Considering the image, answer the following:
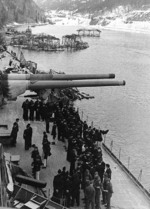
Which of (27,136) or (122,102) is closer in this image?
(27,136)

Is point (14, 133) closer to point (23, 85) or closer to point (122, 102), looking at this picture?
point (23, 85)

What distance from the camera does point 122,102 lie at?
41562mm

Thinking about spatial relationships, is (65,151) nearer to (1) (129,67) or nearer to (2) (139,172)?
(2) (139,172)

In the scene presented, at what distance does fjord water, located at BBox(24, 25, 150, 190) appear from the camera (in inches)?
1022

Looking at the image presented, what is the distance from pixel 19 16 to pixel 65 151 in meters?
186

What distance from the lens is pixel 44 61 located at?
2901 inches

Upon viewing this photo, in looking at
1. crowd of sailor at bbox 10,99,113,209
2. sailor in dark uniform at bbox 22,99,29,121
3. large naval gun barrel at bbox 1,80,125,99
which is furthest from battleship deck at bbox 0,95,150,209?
large naval gun barrel at bbox 1,80,125,99

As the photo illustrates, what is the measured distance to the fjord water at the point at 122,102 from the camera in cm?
2597

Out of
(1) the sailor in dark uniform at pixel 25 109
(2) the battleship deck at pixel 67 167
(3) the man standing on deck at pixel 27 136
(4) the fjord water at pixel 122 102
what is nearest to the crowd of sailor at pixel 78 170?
(3) the man standing on deck at pixel 27 136

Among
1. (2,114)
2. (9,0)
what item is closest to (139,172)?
(2,114)

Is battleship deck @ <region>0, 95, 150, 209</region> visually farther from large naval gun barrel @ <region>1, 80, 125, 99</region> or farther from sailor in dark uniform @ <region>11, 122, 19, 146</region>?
large naval gun barrel @ <region>1, 80, 125, 99</region>

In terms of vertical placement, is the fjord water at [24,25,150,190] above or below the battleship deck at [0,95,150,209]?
below

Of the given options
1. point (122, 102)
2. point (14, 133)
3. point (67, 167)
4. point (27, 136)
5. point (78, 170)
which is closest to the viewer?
point (78, 170)

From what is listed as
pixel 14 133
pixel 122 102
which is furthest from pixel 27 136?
pixel 122 102
